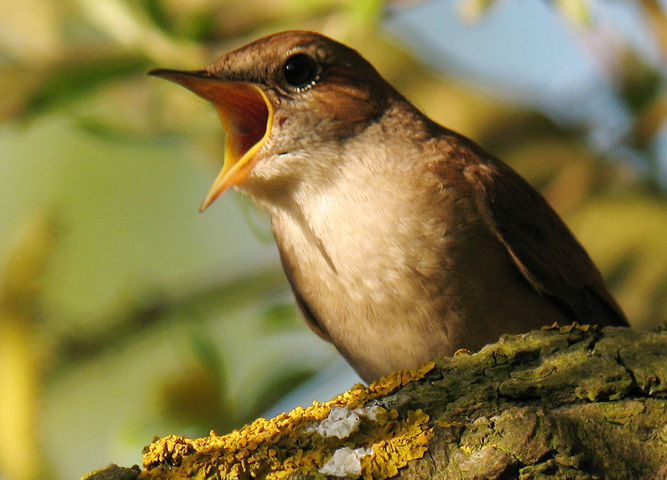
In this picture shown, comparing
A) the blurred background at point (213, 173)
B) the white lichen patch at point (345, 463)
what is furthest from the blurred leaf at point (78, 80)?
the white lichen patch at point (345, 463)

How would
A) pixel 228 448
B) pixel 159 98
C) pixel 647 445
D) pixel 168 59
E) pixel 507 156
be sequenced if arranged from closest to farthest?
1. pixel 647 445
2. pixel 228 448
3. pixel 168 59
4. pixel 159 98
5. pixel 507 156

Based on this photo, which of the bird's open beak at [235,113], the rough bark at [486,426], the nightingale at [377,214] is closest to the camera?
the rough bark at [486,426]

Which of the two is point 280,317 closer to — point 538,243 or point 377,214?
point 377,214

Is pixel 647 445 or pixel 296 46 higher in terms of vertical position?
pixel 296 46

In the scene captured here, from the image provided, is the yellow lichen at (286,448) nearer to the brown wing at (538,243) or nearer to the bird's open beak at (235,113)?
the bird's open beak at (235,113)

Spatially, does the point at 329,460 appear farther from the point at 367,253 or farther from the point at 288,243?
the point at 288,243

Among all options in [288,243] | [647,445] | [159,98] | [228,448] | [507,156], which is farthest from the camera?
[507,156]

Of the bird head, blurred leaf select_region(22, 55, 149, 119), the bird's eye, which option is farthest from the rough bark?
blurred leaf select_region(22, 55, 149, 119)

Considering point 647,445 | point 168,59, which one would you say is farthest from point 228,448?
point 168,59
